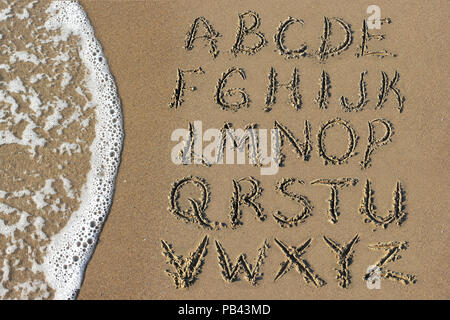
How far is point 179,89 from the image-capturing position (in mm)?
2904

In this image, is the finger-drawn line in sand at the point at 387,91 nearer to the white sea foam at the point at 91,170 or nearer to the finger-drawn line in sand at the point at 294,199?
the finger-drawn line in sand at the point at 294,199

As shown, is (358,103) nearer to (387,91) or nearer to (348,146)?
(387,91)

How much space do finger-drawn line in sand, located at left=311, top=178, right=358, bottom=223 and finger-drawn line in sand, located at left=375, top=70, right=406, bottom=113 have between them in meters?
0.67

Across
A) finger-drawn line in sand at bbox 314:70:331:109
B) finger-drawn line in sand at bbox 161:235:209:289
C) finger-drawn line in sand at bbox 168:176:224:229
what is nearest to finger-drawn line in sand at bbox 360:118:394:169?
finger-drawn line in sand at bbox 314:70:331:109

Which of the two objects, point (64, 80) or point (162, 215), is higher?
point (64, 80)

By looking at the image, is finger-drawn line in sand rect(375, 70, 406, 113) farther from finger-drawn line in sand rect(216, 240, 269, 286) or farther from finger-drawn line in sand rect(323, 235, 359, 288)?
finger-drawn line in sand rect(216, 240, 269, 286)

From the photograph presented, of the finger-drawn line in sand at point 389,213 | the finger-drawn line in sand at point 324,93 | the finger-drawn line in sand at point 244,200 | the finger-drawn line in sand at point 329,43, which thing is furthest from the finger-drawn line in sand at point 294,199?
the finger-drawn line in sand at point 329,43

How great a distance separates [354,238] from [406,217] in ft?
1.47

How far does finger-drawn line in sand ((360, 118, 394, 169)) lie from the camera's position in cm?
280

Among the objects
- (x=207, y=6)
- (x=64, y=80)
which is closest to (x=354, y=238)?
(x=207, y=6)

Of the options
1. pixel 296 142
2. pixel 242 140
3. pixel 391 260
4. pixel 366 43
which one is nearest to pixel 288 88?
pixel 296 142

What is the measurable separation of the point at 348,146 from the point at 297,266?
1.04 m

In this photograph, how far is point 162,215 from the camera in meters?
2.77

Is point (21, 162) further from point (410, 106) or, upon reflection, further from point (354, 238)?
point (410, 106)
